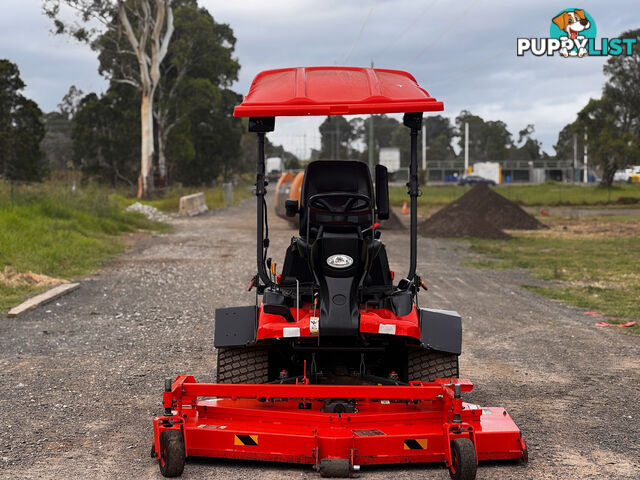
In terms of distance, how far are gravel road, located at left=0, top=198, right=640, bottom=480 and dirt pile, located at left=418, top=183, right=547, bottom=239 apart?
36.7 feet

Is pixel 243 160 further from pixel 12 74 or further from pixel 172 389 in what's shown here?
pixel 172 389

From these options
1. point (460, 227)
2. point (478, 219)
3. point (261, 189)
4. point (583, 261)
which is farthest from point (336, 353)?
point (478, 219)

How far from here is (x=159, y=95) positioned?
192 ft

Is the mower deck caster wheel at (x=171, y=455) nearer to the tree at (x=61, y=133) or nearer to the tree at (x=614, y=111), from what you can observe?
the tree at (x=614, y=111)

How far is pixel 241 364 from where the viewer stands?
6996mm

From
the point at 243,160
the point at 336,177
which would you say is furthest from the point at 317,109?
the point at 243,160

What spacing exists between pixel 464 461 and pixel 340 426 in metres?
0.89

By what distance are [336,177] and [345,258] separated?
3.18 feet

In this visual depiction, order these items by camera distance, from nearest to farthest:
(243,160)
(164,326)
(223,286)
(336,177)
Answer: (336,177) < (164,326) < (223,286) < (243,160)

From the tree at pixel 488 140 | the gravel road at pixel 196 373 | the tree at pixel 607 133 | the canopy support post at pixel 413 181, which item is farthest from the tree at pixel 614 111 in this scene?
the tree at pixel 488 140

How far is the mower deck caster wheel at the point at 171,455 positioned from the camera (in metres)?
5.54

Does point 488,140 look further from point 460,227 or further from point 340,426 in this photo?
point 340,426

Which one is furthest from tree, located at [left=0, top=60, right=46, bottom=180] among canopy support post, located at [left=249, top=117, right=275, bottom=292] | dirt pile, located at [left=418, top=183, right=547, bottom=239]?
canopy support post, located at [left=249, top=117, right=275, bottom=292]

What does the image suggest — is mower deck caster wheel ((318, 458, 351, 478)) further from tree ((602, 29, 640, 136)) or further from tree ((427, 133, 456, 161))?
tree ((427, 133, 456, 161))
